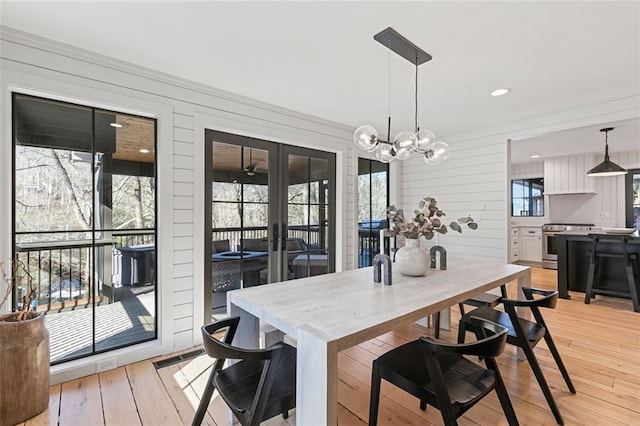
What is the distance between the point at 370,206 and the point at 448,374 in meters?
3.47

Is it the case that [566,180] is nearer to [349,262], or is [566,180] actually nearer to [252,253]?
[349,262]

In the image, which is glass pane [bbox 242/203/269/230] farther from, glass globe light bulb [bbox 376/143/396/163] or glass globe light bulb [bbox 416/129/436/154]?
glass globe light bulb [bbox 416/129/436/154]

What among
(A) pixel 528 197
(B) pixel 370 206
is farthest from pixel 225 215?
(A) pixel 528 197

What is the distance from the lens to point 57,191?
2.41 m

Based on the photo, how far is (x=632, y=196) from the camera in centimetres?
629

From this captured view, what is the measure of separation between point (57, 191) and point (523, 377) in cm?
384

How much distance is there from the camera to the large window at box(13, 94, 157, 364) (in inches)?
91.1

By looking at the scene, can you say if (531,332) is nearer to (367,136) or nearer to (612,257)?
(367,136)

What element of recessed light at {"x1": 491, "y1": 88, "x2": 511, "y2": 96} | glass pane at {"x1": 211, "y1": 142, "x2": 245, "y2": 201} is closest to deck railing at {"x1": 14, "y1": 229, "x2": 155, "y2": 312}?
glass pane at {"x1": 211, "y1": 142, "x2": 245, "y2": 201}

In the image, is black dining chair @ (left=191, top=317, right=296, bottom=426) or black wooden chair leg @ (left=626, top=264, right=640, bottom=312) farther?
black wooden chair leg @ (left=626, top=264, right=640, bottom=312)

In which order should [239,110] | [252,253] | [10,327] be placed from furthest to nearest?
[252,253] < [239,110] < [10,327]

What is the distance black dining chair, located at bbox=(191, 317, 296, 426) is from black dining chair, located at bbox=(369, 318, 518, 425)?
50cm

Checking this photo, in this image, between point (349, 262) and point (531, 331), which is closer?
point (531, 331)

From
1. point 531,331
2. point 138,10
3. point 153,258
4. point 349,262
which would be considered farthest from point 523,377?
point 138,10
